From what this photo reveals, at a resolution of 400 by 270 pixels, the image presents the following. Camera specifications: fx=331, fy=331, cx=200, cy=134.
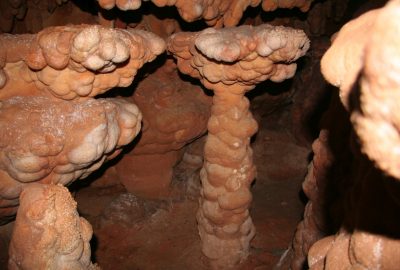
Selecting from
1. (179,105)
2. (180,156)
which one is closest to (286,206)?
(180,156)

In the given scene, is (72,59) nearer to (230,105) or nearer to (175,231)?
(230,105)

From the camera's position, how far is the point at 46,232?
202 centimetres

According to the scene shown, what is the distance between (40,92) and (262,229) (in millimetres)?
3725

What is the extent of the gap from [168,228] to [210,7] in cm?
325

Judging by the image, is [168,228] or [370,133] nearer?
[370,133]

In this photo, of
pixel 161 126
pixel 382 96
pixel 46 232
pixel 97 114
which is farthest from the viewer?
pixel 161 126

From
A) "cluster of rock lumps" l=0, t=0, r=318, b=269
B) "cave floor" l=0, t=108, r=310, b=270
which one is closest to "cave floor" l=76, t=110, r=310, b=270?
"cave floor" l=0, t=108, r=310, b=270

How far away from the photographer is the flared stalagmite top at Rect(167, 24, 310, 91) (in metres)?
2.96

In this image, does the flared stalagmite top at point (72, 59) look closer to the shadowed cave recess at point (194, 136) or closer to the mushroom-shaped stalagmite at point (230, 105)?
the shadowed cave recess at point (194, 136)

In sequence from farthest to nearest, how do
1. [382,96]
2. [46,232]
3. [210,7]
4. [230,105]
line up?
[230,105]
[210,7]
[46,232]
[382,96]

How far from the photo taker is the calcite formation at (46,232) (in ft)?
6.64

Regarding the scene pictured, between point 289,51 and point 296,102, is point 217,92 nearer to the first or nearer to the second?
point 289,51

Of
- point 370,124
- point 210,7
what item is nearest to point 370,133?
point 370,124

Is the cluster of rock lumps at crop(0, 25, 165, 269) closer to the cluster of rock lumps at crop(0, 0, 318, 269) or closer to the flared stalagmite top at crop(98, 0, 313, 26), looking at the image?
the cluster of rock lumps at crop(0, 0, 318, 269)
